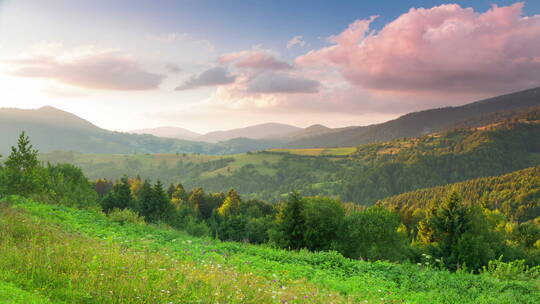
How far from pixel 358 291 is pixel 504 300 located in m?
5.52

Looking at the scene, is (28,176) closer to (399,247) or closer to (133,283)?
(133,283)

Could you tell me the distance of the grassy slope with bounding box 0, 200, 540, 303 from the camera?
8680mm

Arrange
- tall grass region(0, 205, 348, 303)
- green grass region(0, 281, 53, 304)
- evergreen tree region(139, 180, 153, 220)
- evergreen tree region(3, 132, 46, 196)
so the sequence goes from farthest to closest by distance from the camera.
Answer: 1. evergreen tree region(139, 180, 153, 220)
2. evergreen tree region(3, 132, 46, 196)
3. tall grass region(0, 205, 348, 303)
4. green grass region(0, 281, 53, 304)

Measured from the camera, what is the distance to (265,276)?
39.2ft

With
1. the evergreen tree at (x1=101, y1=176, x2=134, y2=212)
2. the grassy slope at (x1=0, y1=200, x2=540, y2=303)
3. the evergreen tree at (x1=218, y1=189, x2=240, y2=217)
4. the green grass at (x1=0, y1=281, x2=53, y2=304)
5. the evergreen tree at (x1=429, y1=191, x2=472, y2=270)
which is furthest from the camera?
the evergreen tree at (x1=218, y1=189, x2=240, y2=217)

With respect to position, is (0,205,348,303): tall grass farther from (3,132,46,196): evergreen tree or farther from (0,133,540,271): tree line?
(3,132,46,196): evergreen tree

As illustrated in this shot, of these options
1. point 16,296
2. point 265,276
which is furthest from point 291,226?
point 16,296

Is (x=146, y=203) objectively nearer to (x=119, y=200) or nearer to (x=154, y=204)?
(x=154, y=204)

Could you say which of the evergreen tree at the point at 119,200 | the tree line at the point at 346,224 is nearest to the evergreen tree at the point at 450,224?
the tree line at the point at 346,224

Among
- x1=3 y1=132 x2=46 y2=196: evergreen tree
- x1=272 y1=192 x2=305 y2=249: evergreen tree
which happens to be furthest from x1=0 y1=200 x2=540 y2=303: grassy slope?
x1=272 y1=192 x2=305 y2=249: evergreen tree

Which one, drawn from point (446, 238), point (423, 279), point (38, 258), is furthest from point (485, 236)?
point (38, 258)

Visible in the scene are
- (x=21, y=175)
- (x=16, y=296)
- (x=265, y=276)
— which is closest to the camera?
(x=16, y=296)

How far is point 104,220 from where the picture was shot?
21.6 m

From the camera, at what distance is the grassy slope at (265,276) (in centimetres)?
868
